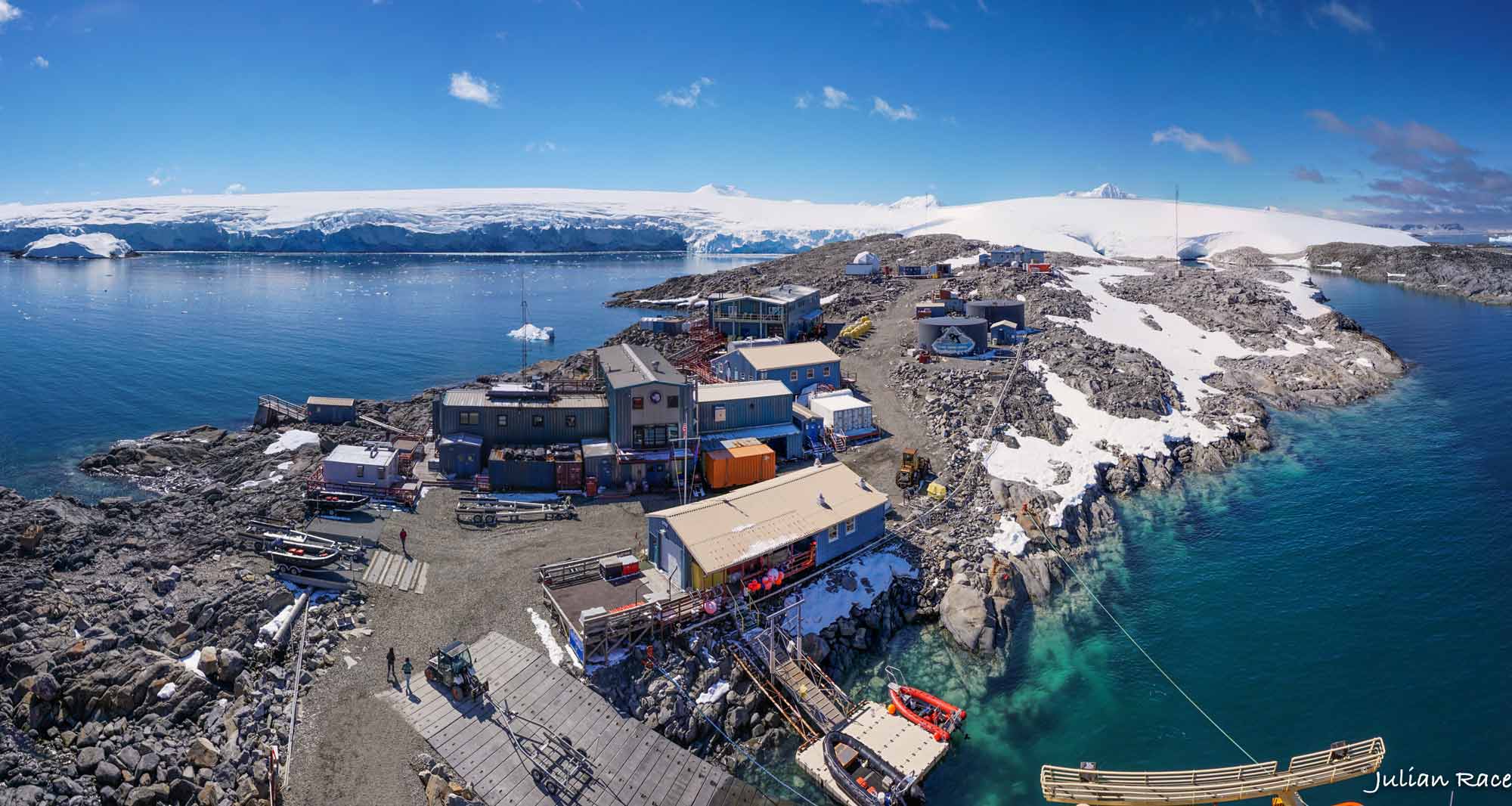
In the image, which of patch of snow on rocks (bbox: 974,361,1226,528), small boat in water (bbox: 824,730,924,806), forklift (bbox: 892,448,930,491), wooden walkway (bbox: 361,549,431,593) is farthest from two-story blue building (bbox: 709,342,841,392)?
small boat in water (bbox: 824,730,924,806)

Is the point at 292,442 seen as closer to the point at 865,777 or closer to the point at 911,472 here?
the point at 911,472

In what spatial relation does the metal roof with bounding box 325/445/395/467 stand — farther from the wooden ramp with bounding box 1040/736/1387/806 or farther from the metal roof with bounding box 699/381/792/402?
the wooden ramp with bounding box 1040/736/1387/806

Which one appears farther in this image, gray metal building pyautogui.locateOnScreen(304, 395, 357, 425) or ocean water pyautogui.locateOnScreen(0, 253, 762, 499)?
ocean water pyautogui.locateOnScreen(0, 253, 762, 499)

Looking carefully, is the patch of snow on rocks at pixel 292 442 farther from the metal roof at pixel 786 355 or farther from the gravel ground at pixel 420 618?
the metal roof at pixel 786 355

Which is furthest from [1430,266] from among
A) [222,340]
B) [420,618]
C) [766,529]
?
[222,340]

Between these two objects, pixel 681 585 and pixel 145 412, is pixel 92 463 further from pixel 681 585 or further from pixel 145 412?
pixel 681 585

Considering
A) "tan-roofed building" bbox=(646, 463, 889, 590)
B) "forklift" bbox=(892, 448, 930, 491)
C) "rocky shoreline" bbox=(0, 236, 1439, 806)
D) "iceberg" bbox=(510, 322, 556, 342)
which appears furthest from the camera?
"iceberg" bbox=(510, 322, 556, 342)
